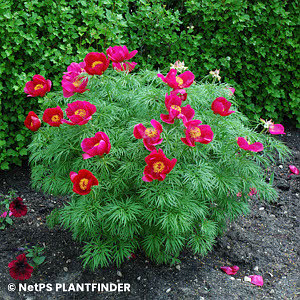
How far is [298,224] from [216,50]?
198 centimetres

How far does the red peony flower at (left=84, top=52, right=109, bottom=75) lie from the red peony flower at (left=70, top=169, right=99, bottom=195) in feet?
2.03

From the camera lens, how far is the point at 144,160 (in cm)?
218

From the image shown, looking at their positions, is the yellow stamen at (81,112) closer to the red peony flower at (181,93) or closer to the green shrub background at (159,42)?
the red peony flower at (181,93)

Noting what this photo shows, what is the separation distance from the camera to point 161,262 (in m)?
2.53

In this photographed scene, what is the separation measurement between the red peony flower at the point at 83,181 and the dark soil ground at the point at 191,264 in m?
0.87

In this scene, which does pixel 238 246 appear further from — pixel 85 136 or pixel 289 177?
pixel 85 136

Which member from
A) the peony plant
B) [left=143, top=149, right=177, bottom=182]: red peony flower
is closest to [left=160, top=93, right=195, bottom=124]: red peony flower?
the peony plant

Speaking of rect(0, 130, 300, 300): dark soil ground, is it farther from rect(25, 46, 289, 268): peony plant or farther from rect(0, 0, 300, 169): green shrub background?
rect(0, 0, 300, 169): green shrub background

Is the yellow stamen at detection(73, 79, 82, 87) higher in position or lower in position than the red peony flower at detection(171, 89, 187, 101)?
lower

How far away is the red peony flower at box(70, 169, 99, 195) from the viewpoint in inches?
75.4

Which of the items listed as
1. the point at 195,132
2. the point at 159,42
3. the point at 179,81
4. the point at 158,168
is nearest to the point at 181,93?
the point at 179,81

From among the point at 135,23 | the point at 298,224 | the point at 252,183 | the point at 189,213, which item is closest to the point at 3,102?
the point at 135,23

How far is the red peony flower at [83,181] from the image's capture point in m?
1.92

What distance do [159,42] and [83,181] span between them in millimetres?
2226
